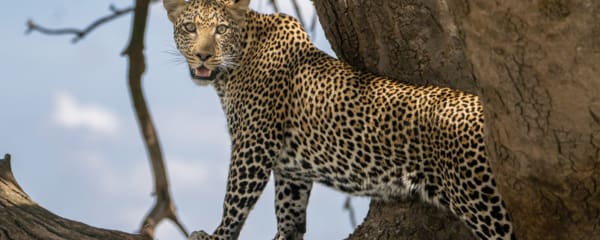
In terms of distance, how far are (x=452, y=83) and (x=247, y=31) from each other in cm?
152

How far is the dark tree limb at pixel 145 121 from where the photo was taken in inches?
379

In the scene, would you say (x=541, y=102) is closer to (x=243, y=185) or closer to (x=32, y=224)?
(x=243, y=185)

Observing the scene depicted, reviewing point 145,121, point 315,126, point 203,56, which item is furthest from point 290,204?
point 145,121

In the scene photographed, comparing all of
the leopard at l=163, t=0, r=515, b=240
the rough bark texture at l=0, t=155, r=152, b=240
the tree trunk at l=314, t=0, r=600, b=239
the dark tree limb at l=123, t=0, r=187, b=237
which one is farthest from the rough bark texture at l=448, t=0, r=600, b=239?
the dark tree limb at l=123, t=0, r=187, b=237

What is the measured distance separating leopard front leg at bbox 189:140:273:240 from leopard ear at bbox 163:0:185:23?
1.08 meters

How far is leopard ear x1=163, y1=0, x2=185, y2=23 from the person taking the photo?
25.2 feet

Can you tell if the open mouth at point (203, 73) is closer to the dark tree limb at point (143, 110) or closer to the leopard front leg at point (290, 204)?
the leopard front leg at point (290, 204)

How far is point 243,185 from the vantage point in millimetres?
7355

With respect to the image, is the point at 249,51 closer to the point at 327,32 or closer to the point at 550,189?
the point at 327,32

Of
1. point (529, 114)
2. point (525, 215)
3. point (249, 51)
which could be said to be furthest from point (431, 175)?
point (249, 51)

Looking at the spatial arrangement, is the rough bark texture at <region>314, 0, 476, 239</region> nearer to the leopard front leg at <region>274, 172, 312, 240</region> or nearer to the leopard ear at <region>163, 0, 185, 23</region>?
the leopard front leg at <region>274, 172, 312, 240</region>

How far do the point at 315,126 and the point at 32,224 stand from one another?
6.43ft

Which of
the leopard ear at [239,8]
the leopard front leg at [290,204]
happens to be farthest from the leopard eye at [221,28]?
the leopard front leg at [290,204]

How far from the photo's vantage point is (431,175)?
6539 mm
